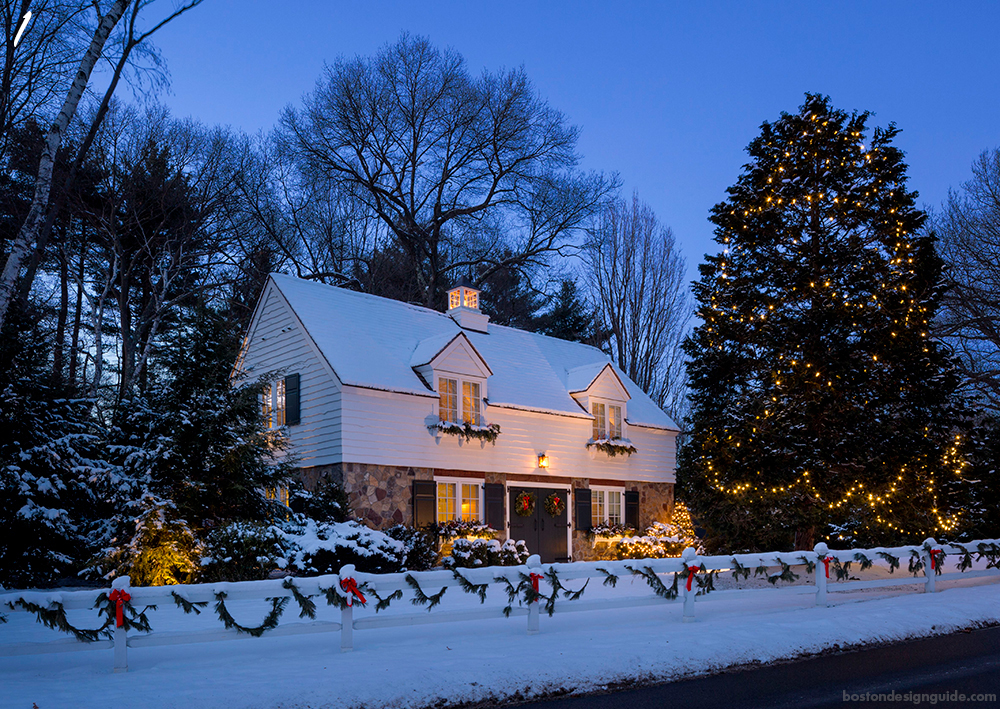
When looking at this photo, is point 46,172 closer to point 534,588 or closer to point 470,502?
point 534,588

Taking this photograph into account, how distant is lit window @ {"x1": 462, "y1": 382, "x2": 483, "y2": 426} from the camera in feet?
60.0

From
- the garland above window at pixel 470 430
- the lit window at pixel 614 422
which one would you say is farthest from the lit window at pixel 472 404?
the lit window at pixel 614 422

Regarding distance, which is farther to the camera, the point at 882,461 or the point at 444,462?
the point at 444,462

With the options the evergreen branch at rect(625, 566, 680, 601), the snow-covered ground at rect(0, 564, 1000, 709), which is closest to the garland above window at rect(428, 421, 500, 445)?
the snow-covered ground at rect(0, 564, 1000, 709)

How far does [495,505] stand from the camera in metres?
18.5

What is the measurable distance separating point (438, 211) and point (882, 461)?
66.6 ft

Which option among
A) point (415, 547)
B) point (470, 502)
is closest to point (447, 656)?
point (415, 547)

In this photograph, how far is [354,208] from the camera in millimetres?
31031

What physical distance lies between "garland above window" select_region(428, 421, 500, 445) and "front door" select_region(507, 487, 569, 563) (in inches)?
68.2

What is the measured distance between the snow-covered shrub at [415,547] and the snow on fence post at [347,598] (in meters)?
7.11

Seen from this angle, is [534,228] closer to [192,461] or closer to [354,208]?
[354,208]

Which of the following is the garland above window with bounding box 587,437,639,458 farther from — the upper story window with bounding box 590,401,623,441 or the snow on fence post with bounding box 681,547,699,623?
the snow on fence post with bounding box 681,547,699,623

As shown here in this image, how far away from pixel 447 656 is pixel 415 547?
8.20m

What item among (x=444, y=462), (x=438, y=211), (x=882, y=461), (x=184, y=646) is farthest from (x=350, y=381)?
(x=438, y=211)
